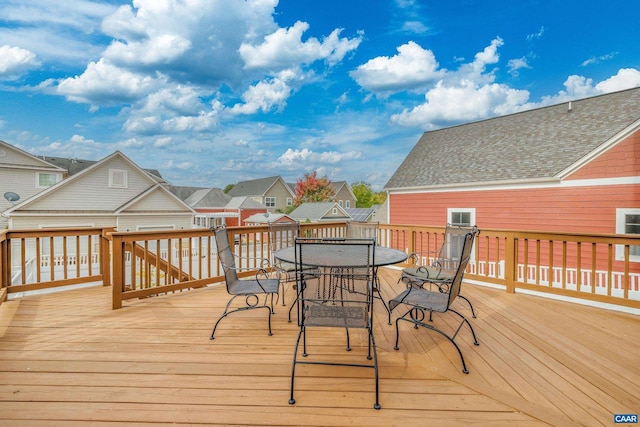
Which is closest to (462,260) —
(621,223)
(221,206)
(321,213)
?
(621,223)

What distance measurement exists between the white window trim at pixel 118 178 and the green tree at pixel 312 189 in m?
19.4

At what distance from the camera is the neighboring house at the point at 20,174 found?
13.4 meters

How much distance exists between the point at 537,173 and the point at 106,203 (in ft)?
53.2

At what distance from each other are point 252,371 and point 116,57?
12199 millimetres

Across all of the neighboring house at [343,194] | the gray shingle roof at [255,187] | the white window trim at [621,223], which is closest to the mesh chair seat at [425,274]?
the white window trim at [621,223]

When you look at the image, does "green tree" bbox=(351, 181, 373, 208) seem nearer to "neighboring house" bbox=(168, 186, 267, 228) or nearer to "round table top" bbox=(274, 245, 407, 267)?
"neighboring house" bbox=(168, 186, 267, 228)

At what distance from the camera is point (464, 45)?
41.3 ft

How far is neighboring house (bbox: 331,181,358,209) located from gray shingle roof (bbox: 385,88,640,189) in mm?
23409

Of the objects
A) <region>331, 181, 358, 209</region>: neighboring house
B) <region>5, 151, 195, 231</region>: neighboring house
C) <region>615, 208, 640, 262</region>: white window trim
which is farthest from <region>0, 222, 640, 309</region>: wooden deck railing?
<region>331, 181, 358, 209</region>: neighboring house

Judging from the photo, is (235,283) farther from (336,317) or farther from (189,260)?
(336,317)

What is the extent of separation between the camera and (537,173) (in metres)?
8.16

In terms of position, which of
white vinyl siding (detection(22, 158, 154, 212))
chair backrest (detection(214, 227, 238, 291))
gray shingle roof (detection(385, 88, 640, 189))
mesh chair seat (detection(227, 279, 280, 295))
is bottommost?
mesh chair seat (detection(227, 279, 280, 295))

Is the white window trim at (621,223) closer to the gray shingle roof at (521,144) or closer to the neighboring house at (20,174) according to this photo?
the gray shingle roof at (521,144)

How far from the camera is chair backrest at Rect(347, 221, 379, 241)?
5795mm
